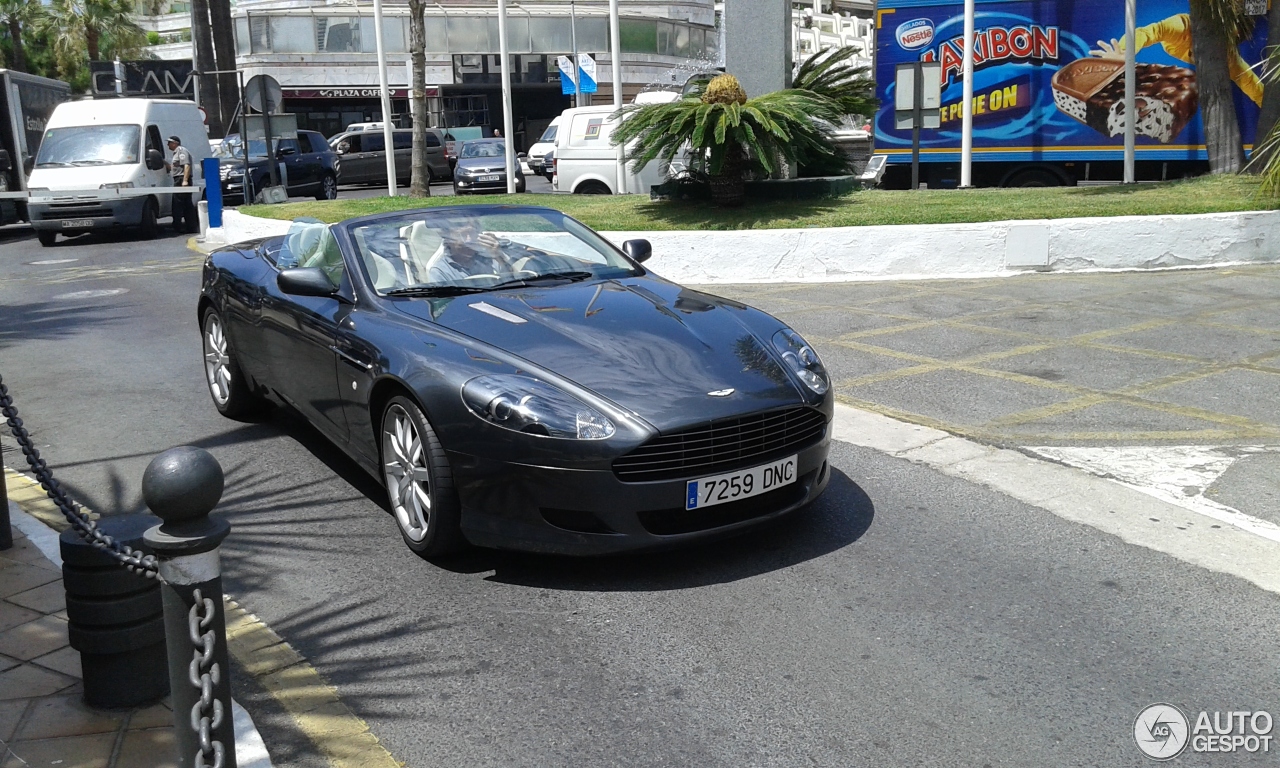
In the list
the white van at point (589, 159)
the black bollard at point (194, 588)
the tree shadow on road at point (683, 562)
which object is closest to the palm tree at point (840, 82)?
the white van at point (589, 159)

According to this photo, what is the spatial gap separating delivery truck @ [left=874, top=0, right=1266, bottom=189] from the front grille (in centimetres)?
1413

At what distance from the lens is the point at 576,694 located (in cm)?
374

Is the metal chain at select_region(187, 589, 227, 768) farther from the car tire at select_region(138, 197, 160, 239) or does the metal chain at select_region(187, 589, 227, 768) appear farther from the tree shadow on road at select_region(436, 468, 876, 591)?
the car tire at select_region(138, 197, 160, 239)

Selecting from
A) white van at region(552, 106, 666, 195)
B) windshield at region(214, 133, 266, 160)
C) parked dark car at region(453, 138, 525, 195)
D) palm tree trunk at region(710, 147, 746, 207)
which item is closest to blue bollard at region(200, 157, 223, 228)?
white van at region(552, 106, 666, 195)

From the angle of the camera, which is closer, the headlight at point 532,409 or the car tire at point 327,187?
the headlight at point 532,409

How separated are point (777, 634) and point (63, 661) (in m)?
2.40

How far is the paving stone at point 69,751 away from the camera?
129 inches

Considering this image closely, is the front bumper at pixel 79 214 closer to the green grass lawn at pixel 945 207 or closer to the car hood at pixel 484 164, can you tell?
the green grass lawn at pixel 945 207

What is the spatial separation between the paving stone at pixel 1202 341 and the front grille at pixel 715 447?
480cm

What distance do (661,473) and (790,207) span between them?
10.6 meters

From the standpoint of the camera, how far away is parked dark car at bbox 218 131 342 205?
28984 millimetres

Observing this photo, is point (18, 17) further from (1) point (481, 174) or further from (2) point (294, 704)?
(2) point (294, 704)

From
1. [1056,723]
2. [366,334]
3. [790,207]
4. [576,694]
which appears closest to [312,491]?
[366,334]

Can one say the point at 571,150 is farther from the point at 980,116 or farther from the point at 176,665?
the point at 176,665
